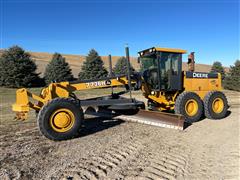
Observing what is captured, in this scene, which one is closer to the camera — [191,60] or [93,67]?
[191,60]

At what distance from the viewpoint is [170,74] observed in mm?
8984

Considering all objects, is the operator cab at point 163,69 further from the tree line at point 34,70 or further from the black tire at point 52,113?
the tree line at point 34,70

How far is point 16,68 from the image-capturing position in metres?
29.0

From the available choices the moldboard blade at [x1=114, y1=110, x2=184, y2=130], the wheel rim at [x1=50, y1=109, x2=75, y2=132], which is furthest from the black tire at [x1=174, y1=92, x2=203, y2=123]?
the wheel rim at [x1=50, y1=109, x2=75, y2=132]

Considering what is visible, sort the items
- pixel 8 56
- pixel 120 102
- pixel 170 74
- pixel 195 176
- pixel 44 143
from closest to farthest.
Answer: pixel 195 176 < pixel 44 143 < pixel 120 102 < pixel 170 74 < pixel 8 56

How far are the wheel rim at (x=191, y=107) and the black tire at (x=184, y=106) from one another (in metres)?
0.05

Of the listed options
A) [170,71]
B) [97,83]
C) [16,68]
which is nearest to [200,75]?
[170,71]

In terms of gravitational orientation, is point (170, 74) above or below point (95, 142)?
above

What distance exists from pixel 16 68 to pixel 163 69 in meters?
24.6

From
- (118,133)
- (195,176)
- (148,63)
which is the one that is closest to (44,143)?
(118,133)

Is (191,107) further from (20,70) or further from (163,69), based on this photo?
(20,70)

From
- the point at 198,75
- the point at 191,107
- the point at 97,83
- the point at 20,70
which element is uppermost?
the point at 20,70

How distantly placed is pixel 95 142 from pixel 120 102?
6.25ft

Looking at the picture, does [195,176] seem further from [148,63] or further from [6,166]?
[148,63]
